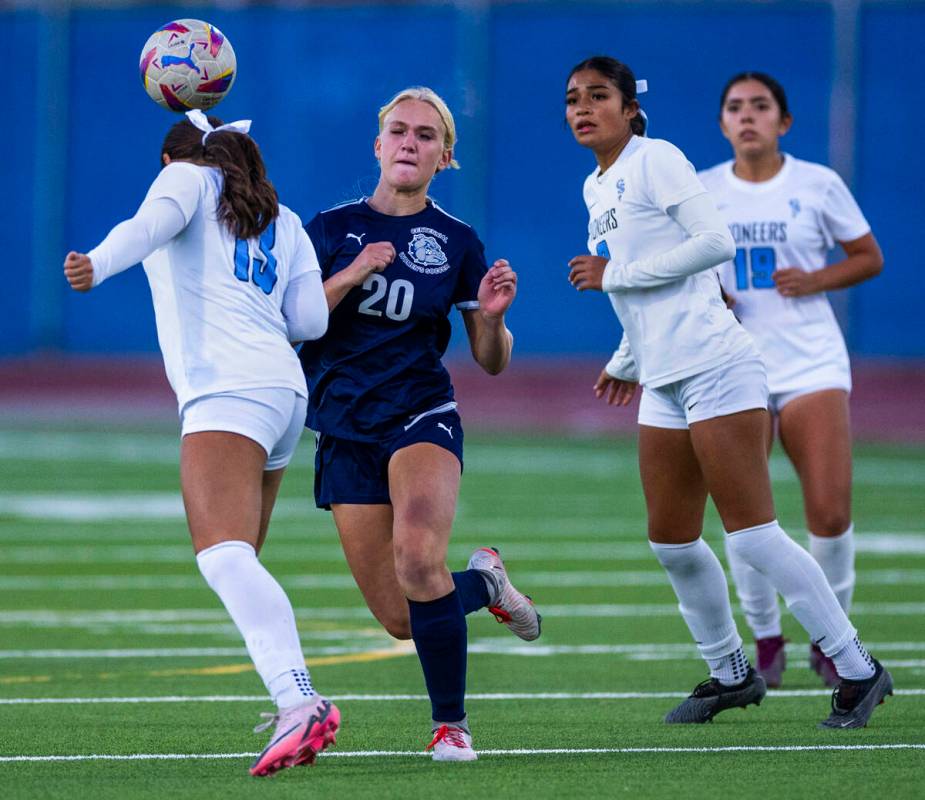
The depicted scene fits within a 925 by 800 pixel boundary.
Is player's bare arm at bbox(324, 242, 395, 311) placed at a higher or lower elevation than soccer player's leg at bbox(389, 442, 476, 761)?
higher

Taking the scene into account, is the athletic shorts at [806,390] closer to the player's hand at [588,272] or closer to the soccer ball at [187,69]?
the player's hand at [588,272]

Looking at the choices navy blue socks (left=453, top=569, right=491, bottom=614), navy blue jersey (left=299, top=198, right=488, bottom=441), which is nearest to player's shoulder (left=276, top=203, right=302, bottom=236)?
navy blue jersey (left=299, top=198, right=488, bottom=441)

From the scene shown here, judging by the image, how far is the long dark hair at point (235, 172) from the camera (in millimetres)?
5980

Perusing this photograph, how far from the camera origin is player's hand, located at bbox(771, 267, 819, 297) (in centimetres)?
851

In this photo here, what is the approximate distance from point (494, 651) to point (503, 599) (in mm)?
2604

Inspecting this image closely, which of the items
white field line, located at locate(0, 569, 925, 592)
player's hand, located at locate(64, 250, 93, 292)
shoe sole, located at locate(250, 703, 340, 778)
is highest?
player's hand, located at locate(64, 250, 93, 292)

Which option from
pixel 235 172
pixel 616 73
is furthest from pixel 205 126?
pixel 616 73

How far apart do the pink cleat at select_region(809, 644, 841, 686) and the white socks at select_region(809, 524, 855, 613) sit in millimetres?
233

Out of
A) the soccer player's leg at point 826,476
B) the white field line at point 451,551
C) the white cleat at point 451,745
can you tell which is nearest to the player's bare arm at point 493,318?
the white cleat at point 451,745

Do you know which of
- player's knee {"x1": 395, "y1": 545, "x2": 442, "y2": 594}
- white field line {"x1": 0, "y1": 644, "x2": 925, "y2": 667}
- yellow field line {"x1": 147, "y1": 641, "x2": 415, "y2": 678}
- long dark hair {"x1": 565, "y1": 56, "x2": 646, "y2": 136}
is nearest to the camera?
player's knee {"x1": 395, "y1": 545, "x2": 442, "y2": 594}

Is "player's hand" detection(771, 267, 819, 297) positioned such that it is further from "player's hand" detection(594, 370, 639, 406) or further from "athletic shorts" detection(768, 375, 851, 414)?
"player's hand" detection(594, 370, 639, 406)

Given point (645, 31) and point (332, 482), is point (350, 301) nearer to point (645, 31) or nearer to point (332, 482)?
point (332, 482)

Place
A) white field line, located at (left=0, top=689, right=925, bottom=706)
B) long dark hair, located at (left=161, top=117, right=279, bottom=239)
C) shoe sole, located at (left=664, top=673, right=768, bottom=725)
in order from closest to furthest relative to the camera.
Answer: long dark hair, located at (left=161, top=117, right=279, bottom=239)
shoe sole, located at (left=664, top=673, right=768, bottom=725)
white field line, located at (left=0, top=689, right=925, bottom=706)

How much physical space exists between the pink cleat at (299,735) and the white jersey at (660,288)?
196 cm
